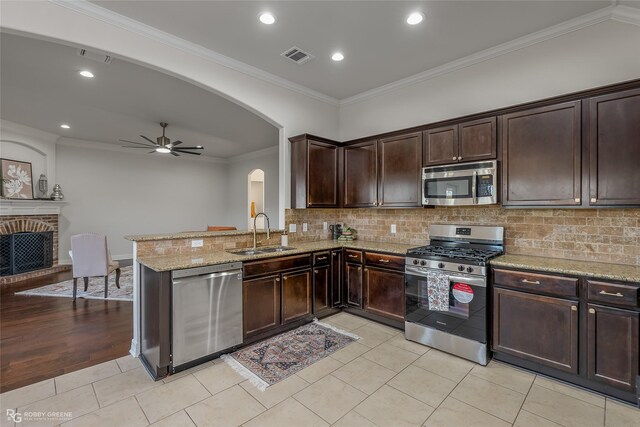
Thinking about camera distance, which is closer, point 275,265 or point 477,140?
point 477,140

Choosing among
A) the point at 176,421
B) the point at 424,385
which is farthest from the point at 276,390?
the point at 424,385

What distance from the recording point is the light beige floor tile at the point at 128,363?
8.75 ft

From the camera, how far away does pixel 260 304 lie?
3119 millimetres

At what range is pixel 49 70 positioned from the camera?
365 centimetres

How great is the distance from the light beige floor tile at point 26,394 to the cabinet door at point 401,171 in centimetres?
377

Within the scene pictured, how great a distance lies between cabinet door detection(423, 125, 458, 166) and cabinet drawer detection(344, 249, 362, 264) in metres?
1.41

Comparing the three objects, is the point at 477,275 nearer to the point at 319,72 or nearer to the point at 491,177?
the point at 491,177

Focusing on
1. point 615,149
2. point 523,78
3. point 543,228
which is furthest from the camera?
point 523,78

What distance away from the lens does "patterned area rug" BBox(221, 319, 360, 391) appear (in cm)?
Answer: 256

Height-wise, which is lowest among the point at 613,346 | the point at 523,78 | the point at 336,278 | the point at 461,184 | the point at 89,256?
the point at 613,346

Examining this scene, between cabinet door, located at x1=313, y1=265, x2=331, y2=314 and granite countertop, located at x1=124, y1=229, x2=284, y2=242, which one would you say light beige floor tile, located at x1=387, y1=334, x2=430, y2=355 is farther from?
granite countertop, located at x1=124, y1=229, x2=284, y2=242

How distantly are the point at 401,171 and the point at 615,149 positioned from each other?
6.38 ft

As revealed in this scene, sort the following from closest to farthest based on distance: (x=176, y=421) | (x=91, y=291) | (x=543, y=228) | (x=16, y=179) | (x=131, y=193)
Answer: (x=176, y=421) → (x=543, y=228) → (x=91, y=291) → (x=16, y=179) → (x=131, y=193)

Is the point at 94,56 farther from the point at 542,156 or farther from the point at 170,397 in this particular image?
the point at 542,156
